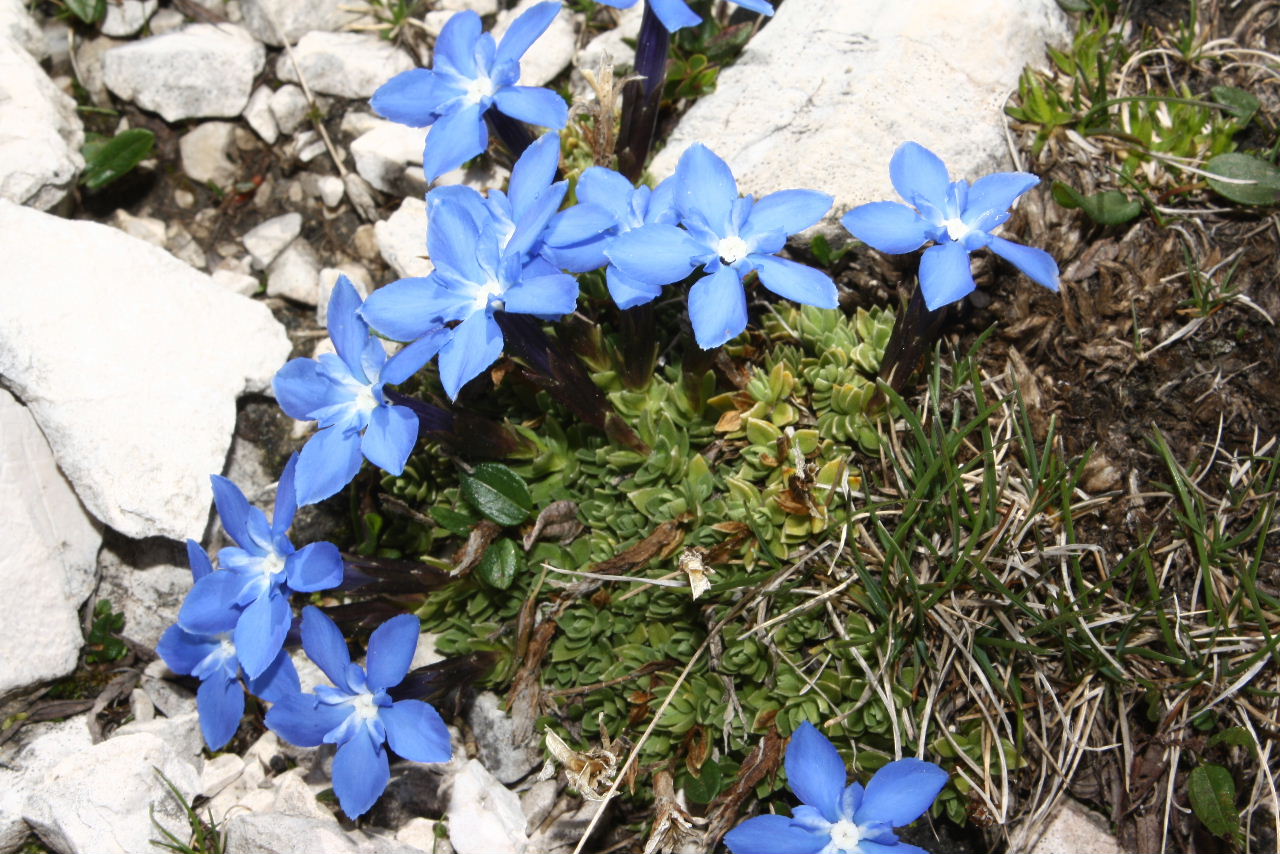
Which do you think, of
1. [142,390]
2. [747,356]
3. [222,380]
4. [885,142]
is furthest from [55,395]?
[885,142]

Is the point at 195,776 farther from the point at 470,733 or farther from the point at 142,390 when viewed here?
the point at 142,390

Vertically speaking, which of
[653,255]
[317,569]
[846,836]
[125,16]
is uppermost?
[125,16]

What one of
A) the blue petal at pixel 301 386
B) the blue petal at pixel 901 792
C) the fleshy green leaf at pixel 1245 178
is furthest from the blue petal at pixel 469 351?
the fleshy green leaf at pixel 1245 178

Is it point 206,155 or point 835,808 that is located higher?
point 206,155

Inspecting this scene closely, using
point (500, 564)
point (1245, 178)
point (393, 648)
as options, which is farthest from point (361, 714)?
point (1245, 178)

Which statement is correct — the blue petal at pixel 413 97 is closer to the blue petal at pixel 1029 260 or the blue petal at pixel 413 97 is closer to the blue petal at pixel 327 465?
the blue petal at pixel 327 465

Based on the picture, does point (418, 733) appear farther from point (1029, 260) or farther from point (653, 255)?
point (1029, 260)

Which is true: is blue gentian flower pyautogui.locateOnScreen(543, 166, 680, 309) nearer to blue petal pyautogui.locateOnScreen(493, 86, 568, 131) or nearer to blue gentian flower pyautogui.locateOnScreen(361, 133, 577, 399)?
blue gentian flower pyautogui.locateOnScreen(361, 133, 577, 399)

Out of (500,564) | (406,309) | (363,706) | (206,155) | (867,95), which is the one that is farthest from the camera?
(206,155)

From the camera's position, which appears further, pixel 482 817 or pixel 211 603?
pixel 482 817
